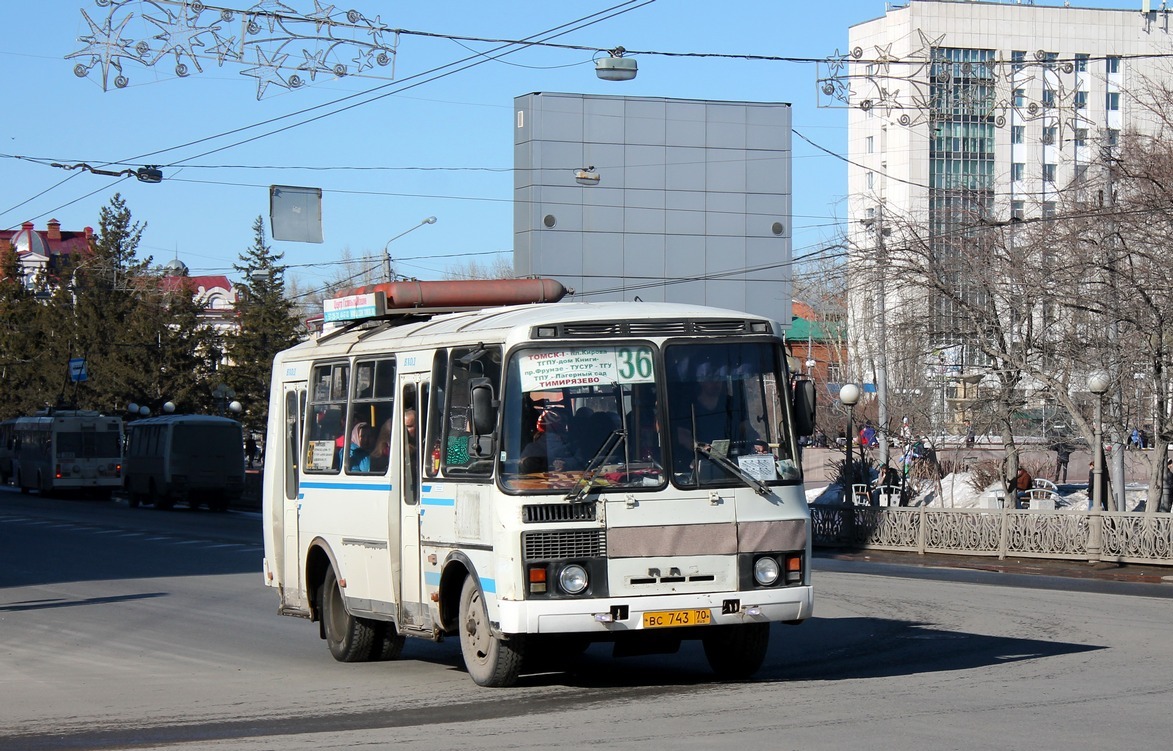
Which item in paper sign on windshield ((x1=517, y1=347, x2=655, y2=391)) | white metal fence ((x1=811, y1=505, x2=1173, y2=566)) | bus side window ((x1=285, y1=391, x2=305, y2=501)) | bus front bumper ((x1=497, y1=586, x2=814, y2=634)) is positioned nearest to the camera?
bus front bumper ((x1=497, y1=586, x2=814, y2=634))

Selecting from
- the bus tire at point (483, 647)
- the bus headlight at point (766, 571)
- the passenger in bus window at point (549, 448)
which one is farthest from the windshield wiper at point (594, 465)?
the bus headlight at point (766, 571)

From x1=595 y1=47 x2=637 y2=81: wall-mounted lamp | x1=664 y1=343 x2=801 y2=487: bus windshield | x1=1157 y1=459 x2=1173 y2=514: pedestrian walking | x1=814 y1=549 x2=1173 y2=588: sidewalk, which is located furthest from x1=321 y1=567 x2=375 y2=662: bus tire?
x1=1157 y1=459 x2=1173 y2=514: pedestrian walking

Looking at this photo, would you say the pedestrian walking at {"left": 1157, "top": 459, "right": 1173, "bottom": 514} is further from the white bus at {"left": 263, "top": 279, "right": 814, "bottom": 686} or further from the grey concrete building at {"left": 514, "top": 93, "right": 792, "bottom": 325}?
the grey concrete building at {"left": 514, "top": 93, "right": 792, "bottom": 325}

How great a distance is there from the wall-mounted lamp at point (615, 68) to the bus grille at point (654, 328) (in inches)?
553

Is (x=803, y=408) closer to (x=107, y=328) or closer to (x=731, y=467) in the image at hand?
→ (x=731, y=467)

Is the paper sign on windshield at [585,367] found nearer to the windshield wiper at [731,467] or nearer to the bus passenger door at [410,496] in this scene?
the windshield wiper at [731,467]

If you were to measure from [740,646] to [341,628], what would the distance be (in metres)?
3.87

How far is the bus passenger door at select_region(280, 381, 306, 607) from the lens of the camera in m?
13.8

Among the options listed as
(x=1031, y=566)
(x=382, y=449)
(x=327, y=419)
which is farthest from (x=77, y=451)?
(x=382, y=449)

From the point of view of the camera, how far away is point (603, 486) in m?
10.1

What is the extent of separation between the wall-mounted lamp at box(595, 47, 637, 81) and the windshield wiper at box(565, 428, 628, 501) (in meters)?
14.8

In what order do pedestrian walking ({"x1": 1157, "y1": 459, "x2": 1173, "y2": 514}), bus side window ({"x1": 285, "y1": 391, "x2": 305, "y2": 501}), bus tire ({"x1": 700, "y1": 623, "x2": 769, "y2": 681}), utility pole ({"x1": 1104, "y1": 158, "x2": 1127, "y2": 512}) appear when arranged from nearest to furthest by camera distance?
bus tire ({"x1": 700, "y1": 623, "x2": 769, "y2": 681}) < bus side window ({"x1": 285, "y1": 391, "x2": 305, "y2": 501}) < utility pole ({"x1": 1104, "y1": 158, "x2": 1127, "y2": 512}) < pedestrian walking ({"x1": 1157, "y1": 459, "x2": 1173, "y2": 514})

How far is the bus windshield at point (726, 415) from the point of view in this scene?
10.4 meters

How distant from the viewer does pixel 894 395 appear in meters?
53.4
